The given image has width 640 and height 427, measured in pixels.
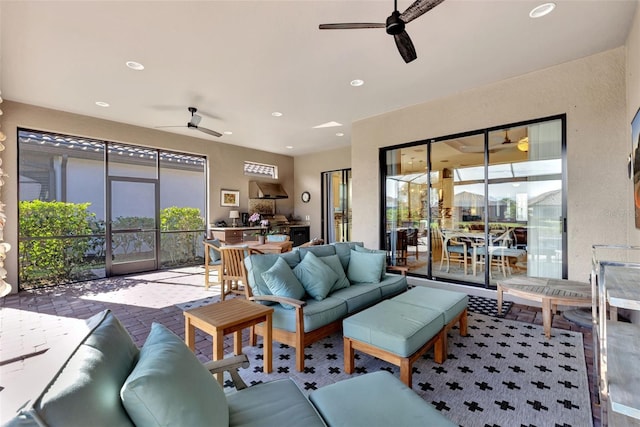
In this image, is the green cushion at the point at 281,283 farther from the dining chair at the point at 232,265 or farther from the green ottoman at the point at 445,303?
the dining chair at the point at 232,265

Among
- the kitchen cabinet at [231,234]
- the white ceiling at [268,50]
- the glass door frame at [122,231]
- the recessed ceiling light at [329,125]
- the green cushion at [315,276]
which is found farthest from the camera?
the kitchen cabinet at [231,234]

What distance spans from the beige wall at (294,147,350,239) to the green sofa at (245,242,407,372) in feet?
15.9

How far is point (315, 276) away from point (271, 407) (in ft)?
5.61

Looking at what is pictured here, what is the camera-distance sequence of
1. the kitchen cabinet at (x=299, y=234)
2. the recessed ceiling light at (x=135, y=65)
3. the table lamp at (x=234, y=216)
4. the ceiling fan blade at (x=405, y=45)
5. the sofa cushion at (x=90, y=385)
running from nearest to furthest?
the sofa cushion at (x=90, y=385)
the ceiling fan blade at (x=405, y=45)
the recessed ceiling light at (x=135, y=65)
the table lamp at (x=234, y=216)
the kitchen cabinet at (x=299, y=234)

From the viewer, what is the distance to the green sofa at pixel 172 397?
771mm

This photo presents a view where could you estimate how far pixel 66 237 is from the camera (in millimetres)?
5445

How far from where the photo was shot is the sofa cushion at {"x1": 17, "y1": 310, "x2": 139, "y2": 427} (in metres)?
0.69

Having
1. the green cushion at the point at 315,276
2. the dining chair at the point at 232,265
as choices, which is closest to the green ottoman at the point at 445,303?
the green cushion at the point at 315,276

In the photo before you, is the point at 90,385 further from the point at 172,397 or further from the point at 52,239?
the point at 52,239

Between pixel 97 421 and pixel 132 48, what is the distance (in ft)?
12.3

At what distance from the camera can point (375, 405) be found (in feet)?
4.57

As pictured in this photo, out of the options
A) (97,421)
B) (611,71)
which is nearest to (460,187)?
(611,71)

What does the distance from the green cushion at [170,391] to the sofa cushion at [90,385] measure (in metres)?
0.05

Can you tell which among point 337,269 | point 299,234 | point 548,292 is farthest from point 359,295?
point 299,234
